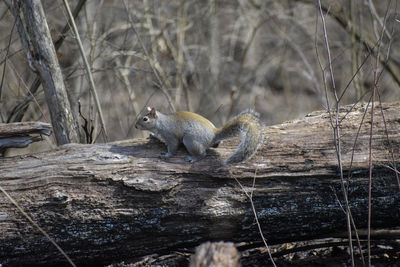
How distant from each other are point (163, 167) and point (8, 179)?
1.22m

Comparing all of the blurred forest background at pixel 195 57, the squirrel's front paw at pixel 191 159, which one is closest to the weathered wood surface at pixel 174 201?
the squirrel's front paw at pixel 191 159

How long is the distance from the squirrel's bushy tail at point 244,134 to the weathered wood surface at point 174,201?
97 mm

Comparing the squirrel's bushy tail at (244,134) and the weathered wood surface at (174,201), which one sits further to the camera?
the squirrel's bushy tail at (244,134)

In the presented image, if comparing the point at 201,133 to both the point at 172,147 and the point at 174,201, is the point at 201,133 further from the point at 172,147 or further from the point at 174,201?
the point at 174,201

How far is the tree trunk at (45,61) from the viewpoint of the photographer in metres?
3.90

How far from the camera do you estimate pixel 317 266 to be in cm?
332

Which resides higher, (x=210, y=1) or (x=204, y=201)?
(x=210, y=1)

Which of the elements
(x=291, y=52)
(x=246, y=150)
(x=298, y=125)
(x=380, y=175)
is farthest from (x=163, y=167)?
(x=291, y=52)

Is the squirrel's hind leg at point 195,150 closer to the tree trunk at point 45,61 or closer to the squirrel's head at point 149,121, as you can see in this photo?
the squirrel's head at point 149,121

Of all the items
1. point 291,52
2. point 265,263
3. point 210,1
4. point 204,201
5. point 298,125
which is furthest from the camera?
point 291,52

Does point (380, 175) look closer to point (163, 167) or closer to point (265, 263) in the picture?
point (265, 263)

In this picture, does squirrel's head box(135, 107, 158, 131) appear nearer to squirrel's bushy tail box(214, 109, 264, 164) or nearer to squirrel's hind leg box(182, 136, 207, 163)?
squirrel's hind leg box(182, 136, 207, 163)

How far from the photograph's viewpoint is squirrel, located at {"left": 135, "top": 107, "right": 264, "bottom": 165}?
127 inches

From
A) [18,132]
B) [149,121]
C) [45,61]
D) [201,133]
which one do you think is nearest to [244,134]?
[201,133]
